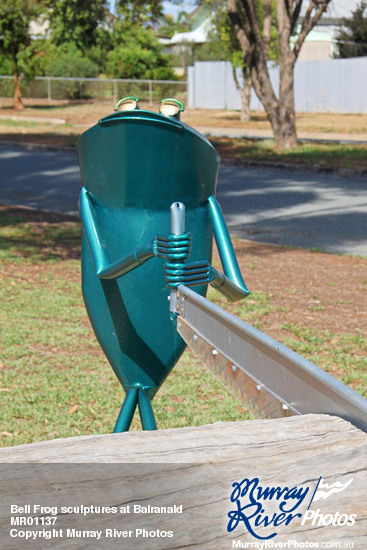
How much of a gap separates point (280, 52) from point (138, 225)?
15727 millimetres

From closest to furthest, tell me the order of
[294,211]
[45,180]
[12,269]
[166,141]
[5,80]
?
[166,141] → [12,269] → [294,211] → [45,180] → [5,80]

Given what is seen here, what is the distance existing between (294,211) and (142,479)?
32.0 feet

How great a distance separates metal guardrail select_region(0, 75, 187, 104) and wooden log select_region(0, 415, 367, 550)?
122ft

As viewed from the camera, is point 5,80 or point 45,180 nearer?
point 45,180

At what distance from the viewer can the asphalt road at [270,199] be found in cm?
921

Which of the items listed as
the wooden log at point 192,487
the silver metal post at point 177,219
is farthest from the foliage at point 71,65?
the wooden log at point 192,487

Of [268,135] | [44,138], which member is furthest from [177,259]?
[268,135]

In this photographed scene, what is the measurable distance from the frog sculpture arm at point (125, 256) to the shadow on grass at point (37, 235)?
17.0 ft

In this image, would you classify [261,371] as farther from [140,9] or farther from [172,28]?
[172,28]

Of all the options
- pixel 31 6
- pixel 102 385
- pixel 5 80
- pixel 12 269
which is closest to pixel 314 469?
pixel 102 385

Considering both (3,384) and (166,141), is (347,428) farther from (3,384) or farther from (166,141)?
(3,384)

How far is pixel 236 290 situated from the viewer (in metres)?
2.52

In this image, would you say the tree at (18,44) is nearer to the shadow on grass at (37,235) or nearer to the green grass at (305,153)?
the green grass at (305,153)

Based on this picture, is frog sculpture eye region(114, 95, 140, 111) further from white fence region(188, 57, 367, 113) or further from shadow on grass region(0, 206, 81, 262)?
white fence region(188, 57, 367, 113)
